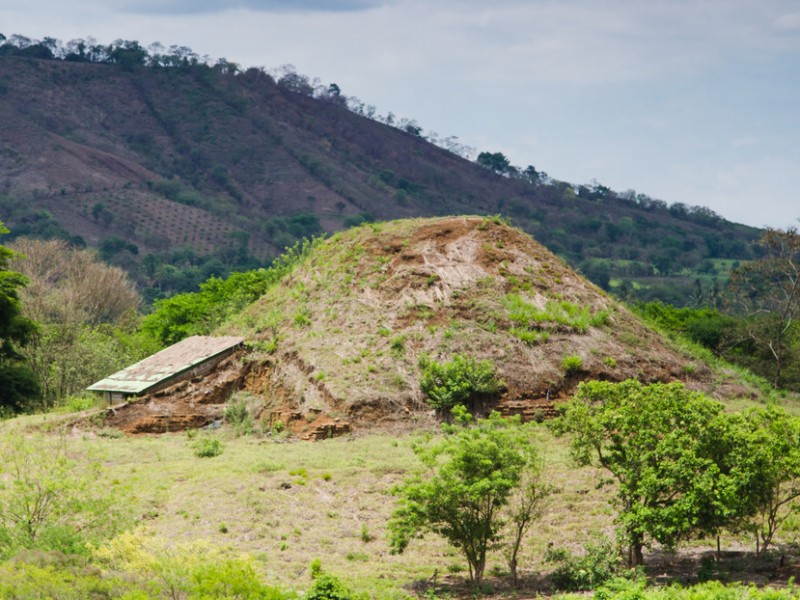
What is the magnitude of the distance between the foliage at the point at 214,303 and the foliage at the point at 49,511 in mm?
18090

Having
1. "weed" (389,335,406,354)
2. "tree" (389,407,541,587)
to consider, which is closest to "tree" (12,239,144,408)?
"weed" (389,335,406,354)

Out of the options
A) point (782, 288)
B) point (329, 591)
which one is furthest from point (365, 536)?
point (782, 288)

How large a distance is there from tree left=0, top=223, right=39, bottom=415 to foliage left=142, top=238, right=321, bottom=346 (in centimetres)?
532

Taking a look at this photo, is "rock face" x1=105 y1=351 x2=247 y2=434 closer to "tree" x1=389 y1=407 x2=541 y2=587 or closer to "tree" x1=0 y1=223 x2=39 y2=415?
"tree" x1=0 y1=223 x2=39 y2=415

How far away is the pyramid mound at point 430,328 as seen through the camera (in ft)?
80.4

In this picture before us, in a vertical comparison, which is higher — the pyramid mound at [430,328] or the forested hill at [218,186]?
the forested hill at [218,186]

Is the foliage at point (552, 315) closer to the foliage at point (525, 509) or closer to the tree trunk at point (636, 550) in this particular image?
the foliage at point (525, 509)

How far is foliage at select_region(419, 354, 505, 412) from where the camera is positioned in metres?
23.9

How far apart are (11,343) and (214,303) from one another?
10.6 metres

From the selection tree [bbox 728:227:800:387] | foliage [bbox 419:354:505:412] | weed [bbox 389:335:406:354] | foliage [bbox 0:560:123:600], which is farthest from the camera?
tree [bbox 728:227:800:387]

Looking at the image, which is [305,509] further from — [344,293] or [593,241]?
[593,241]

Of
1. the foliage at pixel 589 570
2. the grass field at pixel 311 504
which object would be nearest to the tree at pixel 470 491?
the grass field at pixel 311 504

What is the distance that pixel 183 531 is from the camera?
1642 cm

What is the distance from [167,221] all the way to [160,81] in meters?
58.1
